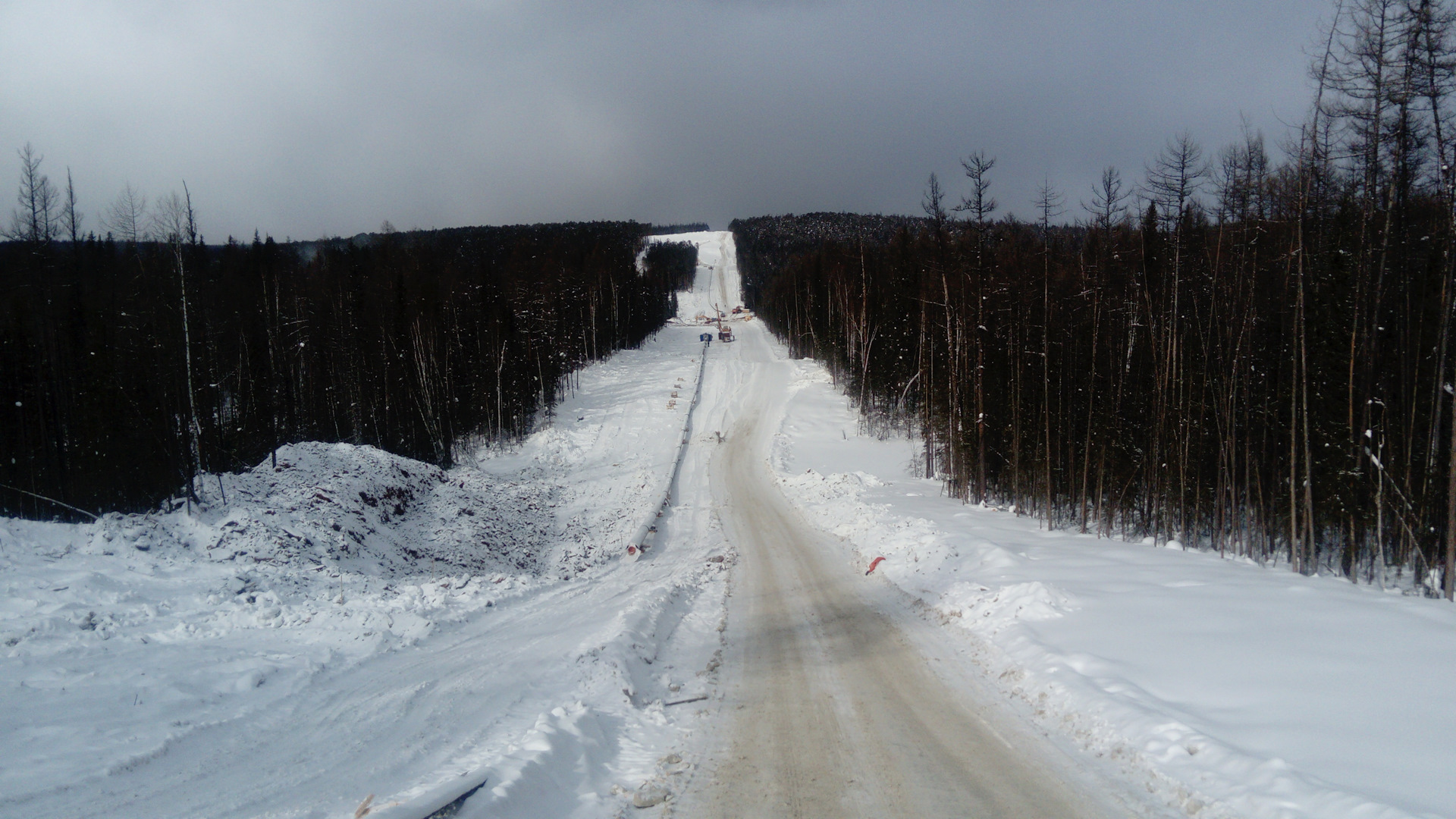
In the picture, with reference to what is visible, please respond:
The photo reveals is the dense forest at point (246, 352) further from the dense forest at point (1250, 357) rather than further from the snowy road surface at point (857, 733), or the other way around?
the dense forest at point (1250, 357)

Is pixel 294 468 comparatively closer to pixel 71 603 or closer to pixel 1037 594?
pixel 71 603

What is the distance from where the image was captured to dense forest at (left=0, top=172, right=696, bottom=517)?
76.4 ft

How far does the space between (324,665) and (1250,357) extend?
841 inches

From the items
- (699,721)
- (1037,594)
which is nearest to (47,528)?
(699,721)

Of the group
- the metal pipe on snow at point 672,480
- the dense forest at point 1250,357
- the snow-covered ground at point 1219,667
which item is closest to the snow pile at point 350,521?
the metal pipe on snow at point 672,480

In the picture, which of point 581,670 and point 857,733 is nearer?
point 857,733

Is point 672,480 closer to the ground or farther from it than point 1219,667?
closer to the ground

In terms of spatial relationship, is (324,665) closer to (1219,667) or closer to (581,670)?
(581,670)

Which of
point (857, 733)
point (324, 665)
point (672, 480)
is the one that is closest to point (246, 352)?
point (672, 480)

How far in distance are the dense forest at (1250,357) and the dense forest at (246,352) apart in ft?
82.9

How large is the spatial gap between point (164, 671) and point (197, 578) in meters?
4.78

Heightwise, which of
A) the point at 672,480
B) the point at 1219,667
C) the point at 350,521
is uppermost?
the point at 1219,667

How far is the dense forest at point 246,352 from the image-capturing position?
76.4 feet

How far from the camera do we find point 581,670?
28.2 ft
